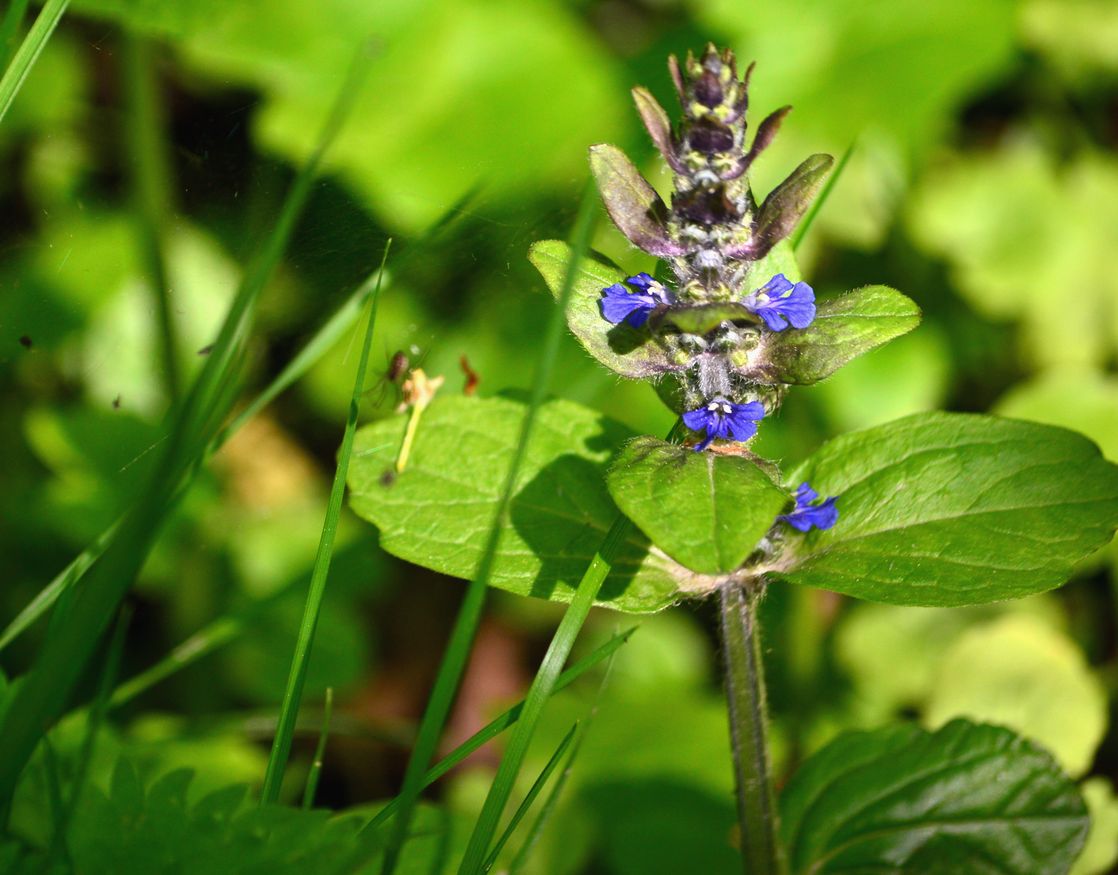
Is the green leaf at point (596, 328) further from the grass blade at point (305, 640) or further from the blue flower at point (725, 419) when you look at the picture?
the grass blade at point (305, 640)

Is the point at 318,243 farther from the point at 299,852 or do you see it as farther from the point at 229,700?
the point at 229,700

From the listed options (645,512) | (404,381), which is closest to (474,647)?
(404,381)

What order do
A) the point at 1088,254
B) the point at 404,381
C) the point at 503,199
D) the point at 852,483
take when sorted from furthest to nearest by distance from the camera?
the point at 1088,254
the point at 503,199
the point at 404,381
the point at 852,483

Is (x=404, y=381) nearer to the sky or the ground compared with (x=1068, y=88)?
nearer to the ground

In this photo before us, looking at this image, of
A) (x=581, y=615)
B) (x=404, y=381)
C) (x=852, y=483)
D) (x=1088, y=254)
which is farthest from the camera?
(x=1088, y=254)

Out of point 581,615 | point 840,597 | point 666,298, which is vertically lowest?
point 840,597

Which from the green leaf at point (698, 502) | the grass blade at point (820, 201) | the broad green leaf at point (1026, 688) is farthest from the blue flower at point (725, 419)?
the broad green leaf at point (1026, 688)

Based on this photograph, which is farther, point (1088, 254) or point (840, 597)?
point (1088, 254)
